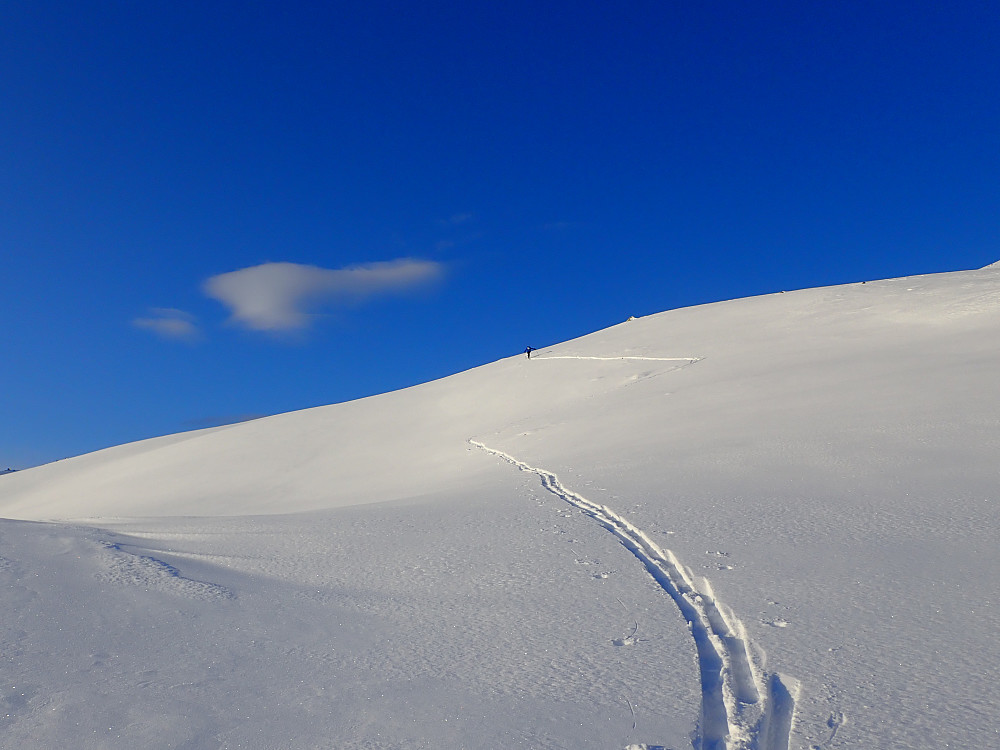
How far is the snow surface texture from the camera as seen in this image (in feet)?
13.5

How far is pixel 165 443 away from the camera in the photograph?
33281 mm

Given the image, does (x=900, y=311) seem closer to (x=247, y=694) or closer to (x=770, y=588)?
(x=770, y=588)

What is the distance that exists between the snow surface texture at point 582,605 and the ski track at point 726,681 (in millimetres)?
25

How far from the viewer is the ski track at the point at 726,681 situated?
3.99 metres

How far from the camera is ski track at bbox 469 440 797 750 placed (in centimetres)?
399

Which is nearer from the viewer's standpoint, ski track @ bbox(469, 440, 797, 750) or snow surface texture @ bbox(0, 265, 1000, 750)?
ski track @ bbox(469, 440, 797, 750)

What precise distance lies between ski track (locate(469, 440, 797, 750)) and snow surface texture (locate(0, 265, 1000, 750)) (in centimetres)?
2

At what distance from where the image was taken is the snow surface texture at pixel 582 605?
4102mm

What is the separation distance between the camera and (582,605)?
611 centimetres

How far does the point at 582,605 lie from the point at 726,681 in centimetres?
170

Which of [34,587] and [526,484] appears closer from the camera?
[34,587]

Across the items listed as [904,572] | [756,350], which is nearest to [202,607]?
[904,572]

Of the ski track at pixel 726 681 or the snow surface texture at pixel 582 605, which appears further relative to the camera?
the snow surface texture at pixel 582 605

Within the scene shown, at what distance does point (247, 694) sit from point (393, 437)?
69.7 ft
